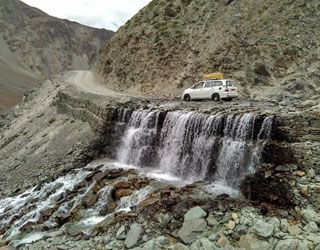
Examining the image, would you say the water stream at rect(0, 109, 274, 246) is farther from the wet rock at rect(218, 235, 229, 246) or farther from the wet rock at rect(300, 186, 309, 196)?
the wet rock at rect(218, 235, 229, 246)

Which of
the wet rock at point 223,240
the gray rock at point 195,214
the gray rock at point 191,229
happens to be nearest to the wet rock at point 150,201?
the gray rock at point 195,214

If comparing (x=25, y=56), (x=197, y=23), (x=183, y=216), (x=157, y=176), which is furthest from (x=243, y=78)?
(x=25, y=56)

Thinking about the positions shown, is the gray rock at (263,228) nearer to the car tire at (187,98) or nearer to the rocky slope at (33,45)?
the car tire at (187,98)

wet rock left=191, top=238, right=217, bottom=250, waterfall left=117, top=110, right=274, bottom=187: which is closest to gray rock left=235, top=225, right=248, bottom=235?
wet rock left=191, top=238, right=217, bottom=250

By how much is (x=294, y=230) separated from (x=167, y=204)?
430cm

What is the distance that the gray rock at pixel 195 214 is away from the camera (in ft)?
34.8

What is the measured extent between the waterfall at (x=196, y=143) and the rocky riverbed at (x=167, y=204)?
0.75 meters

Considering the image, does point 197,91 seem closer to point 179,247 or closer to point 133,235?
point 133,235

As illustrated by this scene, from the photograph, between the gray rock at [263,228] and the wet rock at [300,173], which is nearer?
the gray rock at [263,228]

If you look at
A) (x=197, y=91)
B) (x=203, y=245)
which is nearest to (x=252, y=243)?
(x=203, y=245)

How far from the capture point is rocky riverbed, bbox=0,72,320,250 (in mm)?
9773

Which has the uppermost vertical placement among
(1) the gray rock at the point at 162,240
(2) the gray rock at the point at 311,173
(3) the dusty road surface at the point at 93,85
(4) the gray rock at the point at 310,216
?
(3) the dusty road surface at the point at 93,85

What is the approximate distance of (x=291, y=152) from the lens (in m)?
12.4

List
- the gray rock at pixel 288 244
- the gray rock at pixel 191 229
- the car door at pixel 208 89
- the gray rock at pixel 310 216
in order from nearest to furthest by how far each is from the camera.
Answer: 1. the gray rock at pixel 288 244
2. the gray rock at pixel 310 216
3. the gray rock at pixel 191 229
4. the car door at pixel 208 89
